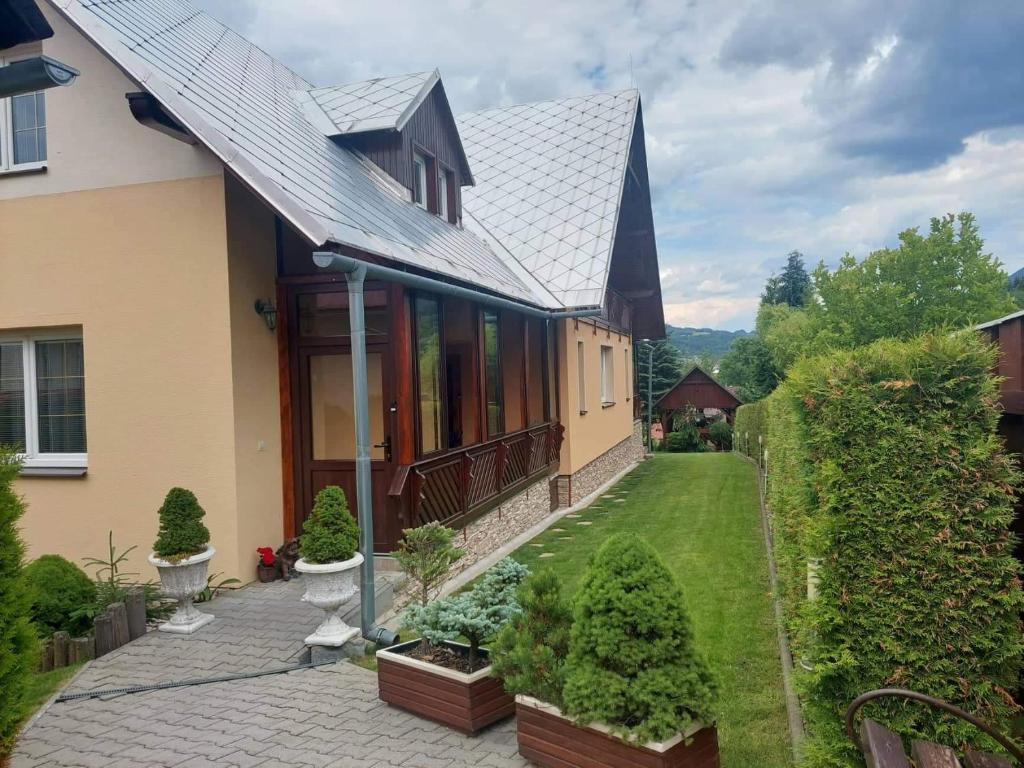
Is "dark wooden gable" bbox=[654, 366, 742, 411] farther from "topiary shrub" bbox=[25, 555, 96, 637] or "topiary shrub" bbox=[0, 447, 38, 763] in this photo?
"topiary shrub" bbox=[0, 447, 38, 763]

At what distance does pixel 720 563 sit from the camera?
8.65m

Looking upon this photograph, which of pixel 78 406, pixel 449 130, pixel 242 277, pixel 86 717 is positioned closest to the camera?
pixel 86 717

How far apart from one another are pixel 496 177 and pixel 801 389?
14564mm

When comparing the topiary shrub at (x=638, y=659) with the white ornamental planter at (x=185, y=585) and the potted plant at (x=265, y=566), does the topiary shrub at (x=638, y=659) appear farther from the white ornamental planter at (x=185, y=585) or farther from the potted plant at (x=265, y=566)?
the potted plant at (x=265, y=566)

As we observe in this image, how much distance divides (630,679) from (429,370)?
17.6ft

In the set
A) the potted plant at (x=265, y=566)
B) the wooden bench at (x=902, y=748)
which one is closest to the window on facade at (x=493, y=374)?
the potted plant at (x=265, y=566)

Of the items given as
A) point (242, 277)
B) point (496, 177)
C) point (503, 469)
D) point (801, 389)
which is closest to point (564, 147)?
point (496, 177)

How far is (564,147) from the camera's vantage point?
17.3 metres

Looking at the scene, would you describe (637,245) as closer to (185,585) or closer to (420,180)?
(420,180)

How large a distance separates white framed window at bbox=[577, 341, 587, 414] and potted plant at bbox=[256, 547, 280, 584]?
8.75 meters

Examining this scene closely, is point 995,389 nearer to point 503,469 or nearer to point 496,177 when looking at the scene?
point 503,469

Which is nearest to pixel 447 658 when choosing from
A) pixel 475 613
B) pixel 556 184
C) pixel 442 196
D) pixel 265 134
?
pixel 475 613

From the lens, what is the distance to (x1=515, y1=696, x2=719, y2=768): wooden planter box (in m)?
3.23

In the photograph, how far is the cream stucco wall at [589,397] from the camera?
46.0ft
